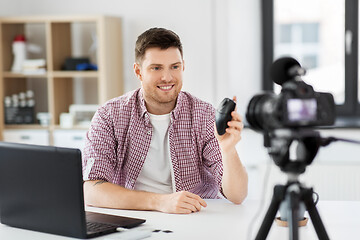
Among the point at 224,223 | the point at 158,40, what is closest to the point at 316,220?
the point at 224,223

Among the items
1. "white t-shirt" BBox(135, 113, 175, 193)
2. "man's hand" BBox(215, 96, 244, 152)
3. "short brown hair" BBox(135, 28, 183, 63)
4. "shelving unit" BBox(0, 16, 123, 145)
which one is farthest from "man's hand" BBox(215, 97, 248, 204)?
"shelving unit" BBox(0, 16, 123, 145)

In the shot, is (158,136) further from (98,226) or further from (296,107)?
(296,107)

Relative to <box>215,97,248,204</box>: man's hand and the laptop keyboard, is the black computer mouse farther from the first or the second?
the laptop keyboard

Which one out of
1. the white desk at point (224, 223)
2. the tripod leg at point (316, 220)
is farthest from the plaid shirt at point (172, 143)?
the tripod leg at point (316, 220)

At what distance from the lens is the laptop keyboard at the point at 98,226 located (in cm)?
171

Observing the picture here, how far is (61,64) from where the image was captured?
406 centimetres

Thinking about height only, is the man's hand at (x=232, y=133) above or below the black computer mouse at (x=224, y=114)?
below

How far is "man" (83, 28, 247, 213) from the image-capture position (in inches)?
91.1

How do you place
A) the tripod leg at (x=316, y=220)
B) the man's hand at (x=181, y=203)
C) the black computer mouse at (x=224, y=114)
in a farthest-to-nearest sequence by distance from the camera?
the man's hand at (x=181, y=203)
the black computer mouse at (x=224, y=114)
the tripod leg at (x=316, y=220)

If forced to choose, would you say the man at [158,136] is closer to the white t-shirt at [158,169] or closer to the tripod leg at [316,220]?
the white t-shirt at [158,169]

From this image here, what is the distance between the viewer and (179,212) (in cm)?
193

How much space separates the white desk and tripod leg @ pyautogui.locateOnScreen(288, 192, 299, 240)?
1.18ft

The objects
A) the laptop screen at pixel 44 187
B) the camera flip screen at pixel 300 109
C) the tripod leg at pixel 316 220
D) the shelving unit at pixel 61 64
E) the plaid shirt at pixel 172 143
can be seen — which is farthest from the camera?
the shelving unit at pixel 61 64

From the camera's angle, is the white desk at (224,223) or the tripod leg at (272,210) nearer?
the tripod leg at (272,210)
